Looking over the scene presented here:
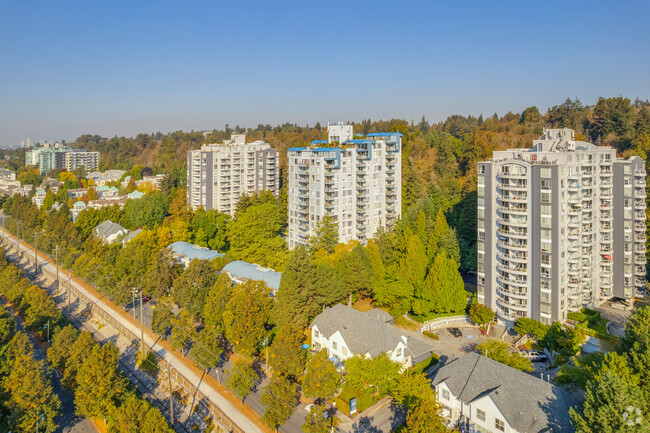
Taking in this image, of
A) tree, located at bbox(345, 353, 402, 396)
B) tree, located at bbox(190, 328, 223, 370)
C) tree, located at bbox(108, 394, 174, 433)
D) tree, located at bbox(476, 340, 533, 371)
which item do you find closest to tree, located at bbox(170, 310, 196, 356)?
tree, located at bbox(190, 328, 223, 370)

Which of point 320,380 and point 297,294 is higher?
point 297,294

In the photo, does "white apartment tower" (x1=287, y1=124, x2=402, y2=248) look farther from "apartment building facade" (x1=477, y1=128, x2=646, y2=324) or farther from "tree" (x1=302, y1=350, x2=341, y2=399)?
"tree" (x1=302, y1=350, x2=341, y2=399)

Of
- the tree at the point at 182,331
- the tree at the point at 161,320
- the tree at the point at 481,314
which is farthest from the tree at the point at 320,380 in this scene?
the tree at the point at 481,314

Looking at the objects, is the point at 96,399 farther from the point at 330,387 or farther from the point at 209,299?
the point at 330,387

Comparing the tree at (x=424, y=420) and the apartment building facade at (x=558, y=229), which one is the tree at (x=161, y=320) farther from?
the apartment building facade at (x=558, y=229)

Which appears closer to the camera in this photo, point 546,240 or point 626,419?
point 626,419

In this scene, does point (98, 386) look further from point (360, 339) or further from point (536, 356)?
point (536, 356)

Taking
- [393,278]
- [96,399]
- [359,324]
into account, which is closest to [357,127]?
[393,278]

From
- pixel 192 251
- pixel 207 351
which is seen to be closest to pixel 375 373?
pixel 207 351
